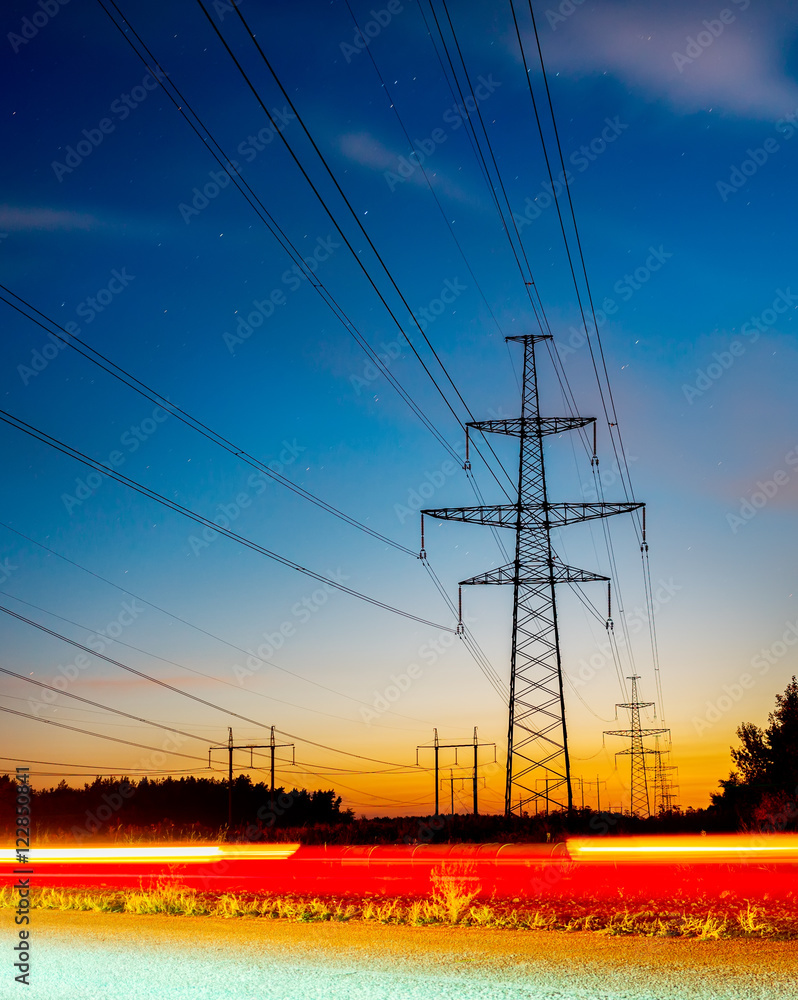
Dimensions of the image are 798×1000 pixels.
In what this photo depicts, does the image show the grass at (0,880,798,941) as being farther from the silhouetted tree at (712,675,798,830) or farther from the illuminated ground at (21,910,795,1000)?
the silhouetted tree at (712,675,798,830)

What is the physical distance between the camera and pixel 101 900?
16.8m

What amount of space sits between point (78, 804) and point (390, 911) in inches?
4416

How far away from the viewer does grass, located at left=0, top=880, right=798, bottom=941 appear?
12414 mm

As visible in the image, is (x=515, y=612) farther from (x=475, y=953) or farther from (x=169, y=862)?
(x=475, y=953)

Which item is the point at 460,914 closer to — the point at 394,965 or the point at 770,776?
the point at 394,965

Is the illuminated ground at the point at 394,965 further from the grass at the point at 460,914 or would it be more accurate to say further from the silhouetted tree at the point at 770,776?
the silhouetted tree at the point at 770,776

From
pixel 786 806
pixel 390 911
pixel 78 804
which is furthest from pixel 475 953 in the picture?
pixel 78 804

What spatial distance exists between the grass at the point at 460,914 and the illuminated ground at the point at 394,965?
50.8 inches

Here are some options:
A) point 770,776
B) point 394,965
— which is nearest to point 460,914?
point 394,965

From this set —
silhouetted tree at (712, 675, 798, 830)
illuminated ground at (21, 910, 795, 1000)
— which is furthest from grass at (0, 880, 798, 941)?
silhouetted tree at (712, 675, 798, 830)

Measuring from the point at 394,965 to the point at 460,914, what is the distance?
5.03 metres

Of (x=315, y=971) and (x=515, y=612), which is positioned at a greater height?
(x=515, y=612)

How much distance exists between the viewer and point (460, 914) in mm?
→ 14484

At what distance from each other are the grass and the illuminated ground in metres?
1.29
